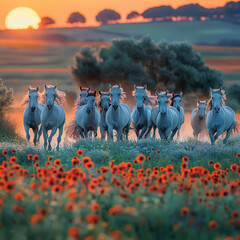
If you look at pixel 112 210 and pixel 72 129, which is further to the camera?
pixel 72 129

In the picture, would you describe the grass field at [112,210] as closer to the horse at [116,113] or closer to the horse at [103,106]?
the horse at [116,113]

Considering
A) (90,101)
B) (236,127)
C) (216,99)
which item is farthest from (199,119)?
(90,101)

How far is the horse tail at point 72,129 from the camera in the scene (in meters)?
18.6

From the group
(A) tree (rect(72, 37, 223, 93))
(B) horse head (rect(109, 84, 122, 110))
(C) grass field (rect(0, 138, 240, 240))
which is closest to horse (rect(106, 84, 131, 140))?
(B) horse head (rect(109, 84, 122, 110))

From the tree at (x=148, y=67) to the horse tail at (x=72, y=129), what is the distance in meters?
25.0

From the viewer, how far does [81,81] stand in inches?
1864

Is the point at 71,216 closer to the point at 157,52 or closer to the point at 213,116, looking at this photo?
the point at 213,116

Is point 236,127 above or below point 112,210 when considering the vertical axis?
below

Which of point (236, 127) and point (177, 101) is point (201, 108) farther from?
point (236, 127)

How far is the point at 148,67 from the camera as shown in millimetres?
46281

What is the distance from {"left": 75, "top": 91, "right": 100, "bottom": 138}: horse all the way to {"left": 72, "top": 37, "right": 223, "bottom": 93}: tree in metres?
26.3

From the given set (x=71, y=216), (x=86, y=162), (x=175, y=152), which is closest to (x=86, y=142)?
(x=175, y=152)

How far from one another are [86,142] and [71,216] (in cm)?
905

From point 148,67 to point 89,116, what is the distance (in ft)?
99.7
